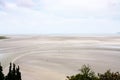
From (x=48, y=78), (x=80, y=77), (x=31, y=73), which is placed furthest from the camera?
(x=31, y=73)

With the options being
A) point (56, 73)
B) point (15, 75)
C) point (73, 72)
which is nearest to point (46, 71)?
point (56, 73)

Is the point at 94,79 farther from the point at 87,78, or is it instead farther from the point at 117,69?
the point at 117,69

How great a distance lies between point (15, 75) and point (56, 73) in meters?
18.6

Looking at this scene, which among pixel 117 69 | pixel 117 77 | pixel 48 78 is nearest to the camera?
pixel 117 77

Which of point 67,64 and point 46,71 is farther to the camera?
point 67,64

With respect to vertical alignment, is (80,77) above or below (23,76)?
above

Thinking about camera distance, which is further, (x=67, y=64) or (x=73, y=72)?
(x=67, y=64)

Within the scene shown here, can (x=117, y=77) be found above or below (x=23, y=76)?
above

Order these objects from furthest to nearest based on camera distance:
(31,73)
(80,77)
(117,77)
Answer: (31,73)
(80,77)
(117,77)

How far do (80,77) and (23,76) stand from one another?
741 inches

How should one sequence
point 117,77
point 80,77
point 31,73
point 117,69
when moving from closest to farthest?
point 117,77 < point 80,77 < point 31,73 < point 117,69

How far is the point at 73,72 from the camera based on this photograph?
38.2 m

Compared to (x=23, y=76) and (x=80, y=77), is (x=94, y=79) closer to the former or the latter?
(x=80, y=77)

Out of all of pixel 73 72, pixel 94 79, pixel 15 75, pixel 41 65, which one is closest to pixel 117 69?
pixel 73 72
